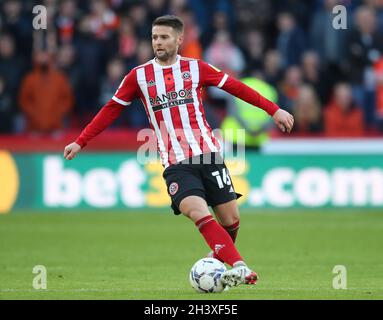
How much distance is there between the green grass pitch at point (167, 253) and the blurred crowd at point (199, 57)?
2299 mm

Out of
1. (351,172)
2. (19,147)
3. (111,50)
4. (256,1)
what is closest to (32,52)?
(111,50)

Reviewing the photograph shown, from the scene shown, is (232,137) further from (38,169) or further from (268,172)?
(38,169)

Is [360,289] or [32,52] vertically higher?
[32,52]

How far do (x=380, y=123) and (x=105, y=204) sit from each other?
5.11m

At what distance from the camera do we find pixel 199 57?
62.7 ft

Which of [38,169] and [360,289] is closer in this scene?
[360,289]

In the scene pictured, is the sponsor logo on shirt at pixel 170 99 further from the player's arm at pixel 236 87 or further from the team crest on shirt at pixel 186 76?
the player's arm at pixel 236 87

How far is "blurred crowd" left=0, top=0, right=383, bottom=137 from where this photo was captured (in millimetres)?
18547

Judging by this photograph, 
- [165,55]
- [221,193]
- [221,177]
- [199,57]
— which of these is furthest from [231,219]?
[199,57]

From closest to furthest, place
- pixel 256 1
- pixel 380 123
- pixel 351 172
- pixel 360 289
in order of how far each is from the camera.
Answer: pixel 360 289
pixel 351 172
pixel 380 123
pixel 256 1

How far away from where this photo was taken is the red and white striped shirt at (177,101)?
884 cm

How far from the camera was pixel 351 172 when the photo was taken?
17031 mm

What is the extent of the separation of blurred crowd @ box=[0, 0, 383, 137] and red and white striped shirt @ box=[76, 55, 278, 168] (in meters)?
9.04

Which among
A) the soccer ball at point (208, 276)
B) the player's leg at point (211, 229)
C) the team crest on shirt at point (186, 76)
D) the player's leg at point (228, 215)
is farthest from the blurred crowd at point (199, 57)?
the soccer ball at point (208, 276)
